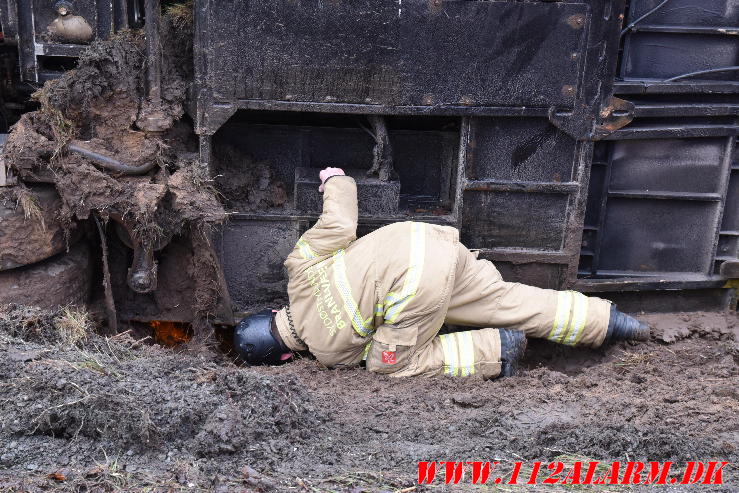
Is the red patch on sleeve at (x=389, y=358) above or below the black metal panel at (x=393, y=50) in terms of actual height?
below

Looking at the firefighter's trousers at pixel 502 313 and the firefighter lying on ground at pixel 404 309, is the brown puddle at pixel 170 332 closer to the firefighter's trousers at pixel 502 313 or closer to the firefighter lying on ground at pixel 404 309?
the firefighter lying on ground at pixel 404 309

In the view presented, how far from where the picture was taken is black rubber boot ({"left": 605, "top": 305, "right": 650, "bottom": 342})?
4613mm

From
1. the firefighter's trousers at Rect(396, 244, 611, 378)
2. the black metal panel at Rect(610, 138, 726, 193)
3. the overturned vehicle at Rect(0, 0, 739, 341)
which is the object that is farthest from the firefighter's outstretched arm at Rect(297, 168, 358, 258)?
the black metal panel at Rect(610, 138, 726, 193)

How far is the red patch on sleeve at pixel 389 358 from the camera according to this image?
4.15 meters

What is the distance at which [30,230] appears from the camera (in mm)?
4273

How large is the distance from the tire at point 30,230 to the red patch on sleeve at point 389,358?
2.02 metres

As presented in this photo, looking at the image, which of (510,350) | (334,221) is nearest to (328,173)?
(334,221)

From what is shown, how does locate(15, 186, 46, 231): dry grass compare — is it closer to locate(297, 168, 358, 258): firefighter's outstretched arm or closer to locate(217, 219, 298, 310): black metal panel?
locate(217, 219, 298, 310): black metal panel

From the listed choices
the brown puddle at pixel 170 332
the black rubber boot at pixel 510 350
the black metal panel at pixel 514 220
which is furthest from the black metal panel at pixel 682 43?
the brown puddle at pixel 170 332

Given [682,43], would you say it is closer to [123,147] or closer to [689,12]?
[689,12]

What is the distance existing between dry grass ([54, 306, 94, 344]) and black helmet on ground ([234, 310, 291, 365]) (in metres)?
0.86

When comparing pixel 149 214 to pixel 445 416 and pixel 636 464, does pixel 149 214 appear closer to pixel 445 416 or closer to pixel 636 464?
pixel 445 416

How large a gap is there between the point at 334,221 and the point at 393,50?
3.53ft

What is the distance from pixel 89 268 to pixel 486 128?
2.63m
